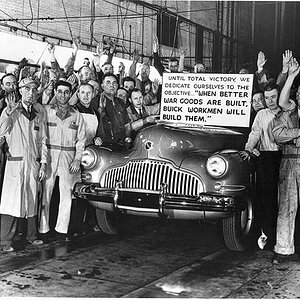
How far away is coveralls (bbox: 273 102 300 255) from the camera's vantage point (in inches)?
134

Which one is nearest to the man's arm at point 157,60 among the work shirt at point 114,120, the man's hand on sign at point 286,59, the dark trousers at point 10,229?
the work shirt at point 114,120

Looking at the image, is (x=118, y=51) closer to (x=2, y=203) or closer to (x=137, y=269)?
(x=2, y=203)

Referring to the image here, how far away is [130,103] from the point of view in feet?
13.5

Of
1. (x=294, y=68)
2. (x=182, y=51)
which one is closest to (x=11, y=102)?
(x=182, y=51)

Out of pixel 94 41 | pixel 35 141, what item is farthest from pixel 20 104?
pixel 94 41

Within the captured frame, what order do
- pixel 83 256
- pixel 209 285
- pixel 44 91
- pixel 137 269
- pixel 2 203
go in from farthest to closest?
pixel 44 91, pixel 2 203, pixel 83 256, pixel 137 269, pixel 209 285

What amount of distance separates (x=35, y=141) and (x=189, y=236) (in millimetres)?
1415

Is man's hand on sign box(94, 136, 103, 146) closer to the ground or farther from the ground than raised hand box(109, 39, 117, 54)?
closer to the ground

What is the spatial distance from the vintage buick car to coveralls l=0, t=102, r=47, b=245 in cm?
36

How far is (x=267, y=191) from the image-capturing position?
3.62 m

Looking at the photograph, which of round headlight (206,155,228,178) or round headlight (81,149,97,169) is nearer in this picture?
round headlight (206,155,228,178)

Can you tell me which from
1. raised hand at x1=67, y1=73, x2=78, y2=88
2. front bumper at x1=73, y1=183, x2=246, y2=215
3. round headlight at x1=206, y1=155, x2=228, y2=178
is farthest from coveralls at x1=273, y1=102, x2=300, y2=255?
raised hand at x1=67, y1=73, x2=78, y2=88

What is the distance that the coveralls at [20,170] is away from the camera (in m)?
3.60

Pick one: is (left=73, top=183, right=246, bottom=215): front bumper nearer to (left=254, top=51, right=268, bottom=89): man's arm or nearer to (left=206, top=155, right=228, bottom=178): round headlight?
(left=206, top=155, right=228, bottom=178): round headlight
